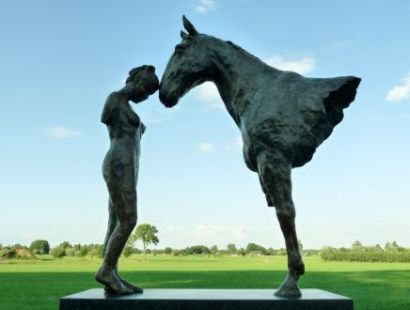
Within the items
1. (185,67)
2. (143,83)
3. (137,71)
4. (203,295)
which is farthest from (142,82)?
(203,295)

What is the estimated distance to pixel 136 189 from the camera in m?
5.20

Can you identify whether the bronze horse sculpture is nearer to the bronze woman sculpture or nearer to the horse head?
the horse head

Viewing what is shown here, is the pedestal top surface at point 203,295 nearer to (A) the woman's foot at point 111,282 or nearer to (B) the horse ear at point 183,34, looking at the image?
(A) the woman's foot at point 111,282

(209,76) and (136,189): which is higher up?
(209,76)

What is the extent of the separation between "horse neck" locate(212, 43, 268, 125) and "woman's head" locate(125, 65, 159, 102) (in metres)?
0.77

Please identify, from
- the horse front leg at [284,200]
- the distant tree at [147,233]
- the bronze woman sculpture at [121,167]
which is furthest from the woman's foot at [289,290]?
the distant tree at [147,233]

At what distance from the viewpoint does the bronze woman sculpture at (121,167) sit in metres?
5.02

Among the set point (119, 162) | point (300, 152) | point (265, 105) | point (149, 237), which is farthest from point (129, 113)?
point (149, 237)

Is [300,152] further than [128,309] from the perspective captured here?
Yes

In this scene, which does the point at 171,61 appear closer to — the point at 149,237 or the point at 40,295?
the point at 40,295

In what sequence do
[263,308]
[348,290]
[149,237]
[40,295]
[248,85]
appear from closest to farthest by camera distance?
1. [263,308]
2. [248,85]
3. [40,295]
4. [348,290]
5. [149,237]

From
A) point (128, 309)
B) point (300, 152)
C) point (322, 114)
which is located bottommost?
point (128, 309)

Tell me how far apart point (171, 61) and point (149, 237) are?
33.3m

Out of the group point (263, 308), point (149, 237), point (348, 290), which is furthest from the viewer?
point (149, 237)
